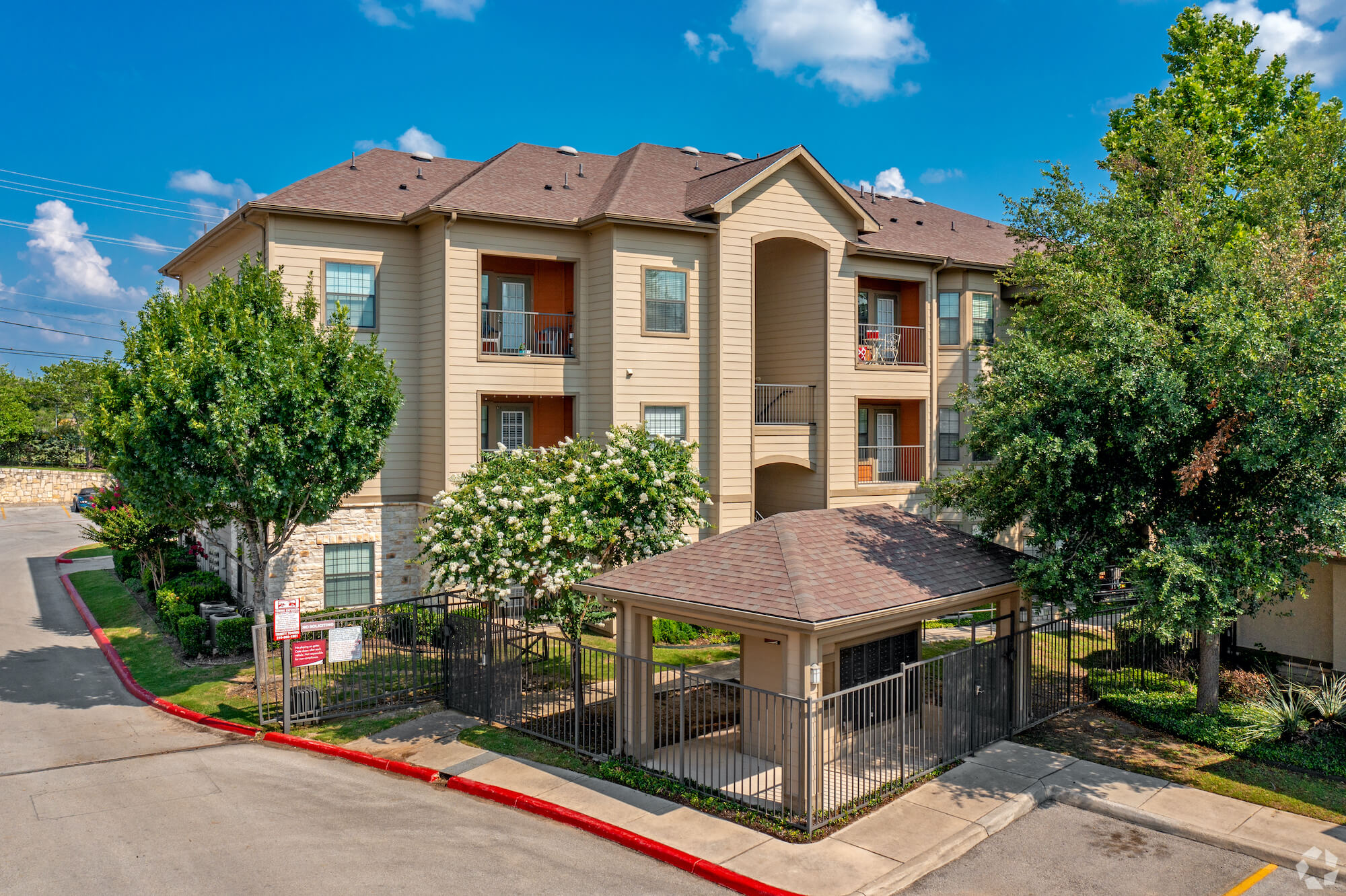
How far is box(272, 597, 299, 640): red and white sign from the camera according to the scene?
50.0 ft

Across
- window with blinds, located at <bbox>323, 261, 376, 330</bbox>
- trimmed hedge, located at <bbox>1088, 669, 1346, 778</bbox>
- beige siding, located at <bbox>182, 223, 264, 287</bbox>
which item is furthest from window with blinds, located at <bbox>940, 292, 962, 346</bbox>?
beige siding, located at <bbox>182, 223, 264, 287</bbox>

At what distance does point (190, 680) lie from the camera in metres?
18.6

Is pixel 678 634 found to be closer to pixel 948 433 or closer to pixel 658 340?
pixel 658 340

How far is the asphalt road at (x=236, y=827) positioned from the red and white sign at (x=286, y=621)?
1.86 meters

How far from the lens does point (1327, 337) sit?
41.9 feet

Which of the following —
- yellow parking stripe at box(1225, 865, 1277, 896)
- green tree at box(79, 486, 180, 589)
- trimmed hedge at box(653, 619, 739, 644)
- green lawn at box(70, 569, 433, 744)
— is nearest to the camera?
yellow parking stripe at box(1225, 865, 1277, 896)

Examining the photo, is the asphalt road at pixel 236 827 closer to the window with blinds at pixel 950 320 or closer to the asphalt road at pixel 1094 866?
the asphalt road at pixel 1094 866

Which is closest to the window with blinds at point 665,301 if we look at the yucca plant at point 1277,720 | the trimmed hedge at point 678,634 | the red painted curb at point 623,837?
the trimmed hedge at point 678,634

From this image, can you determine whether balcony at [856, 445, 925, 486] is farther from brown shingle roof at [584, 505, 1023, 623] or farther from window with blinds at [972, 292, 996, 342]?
brown shingle roof at [584, 505, 1023, 623]

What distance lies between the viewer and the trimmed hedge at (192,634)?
1964 cm

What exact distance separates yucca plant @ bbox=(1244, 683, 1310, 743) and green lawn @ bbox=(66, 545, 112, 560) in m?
37.2

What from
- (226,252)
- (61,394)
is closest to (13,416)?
(61,394)

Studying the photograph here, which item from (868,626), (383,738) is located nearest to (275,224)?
(383,738)

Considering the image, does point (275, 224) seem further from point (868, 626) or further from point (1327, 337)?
point (1327, 337)
